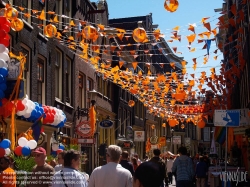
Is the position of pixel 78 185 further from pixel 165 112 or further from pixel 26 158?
pixel 165 112

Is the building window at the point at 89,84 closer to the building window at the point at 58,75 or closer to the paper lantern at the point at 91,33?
the building window at the point at 58,75

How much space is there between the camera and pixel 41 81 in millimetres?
17828

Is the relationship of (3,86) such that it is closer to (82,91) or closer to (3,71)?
(3,71)

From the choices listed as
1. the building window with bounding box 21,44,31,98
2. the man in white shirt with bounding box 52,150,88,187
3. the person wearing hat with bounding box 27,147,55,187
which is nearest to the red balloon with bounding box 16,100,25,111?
the person wearing hat with bounding box 27,147,55,187

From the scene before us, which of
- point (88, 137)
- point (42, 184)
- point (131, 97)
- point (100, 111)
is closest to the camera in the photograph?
point (42, 184)

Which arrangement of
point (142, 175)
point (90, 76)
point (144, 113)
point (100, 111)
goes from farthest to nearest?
point (144, 113) → point (100, 111) → point (90, 76) → point (142, 175)

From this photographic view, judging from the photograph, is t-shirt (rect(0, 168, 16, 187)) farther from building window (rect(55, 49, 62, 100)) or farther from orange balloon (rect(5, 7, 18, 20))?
building window (rect(55, 49, 62, 100))

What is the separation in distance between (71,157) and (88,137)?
12441 millimetres

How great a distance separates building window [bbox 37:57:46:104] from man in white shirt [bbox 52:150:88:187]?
37.4 ft

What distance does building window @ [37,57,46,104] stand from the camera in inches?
693

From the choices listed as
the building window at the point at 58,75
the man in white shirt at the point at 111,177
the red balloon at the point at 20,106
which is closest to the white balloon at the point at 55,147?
the red balloon at the point at 20,106

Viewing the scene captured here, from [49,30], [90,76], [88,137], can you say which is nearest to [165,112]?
[90,76]

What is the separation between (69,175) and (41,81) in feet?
39.3

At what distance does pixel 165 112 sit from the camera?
3328 cm
